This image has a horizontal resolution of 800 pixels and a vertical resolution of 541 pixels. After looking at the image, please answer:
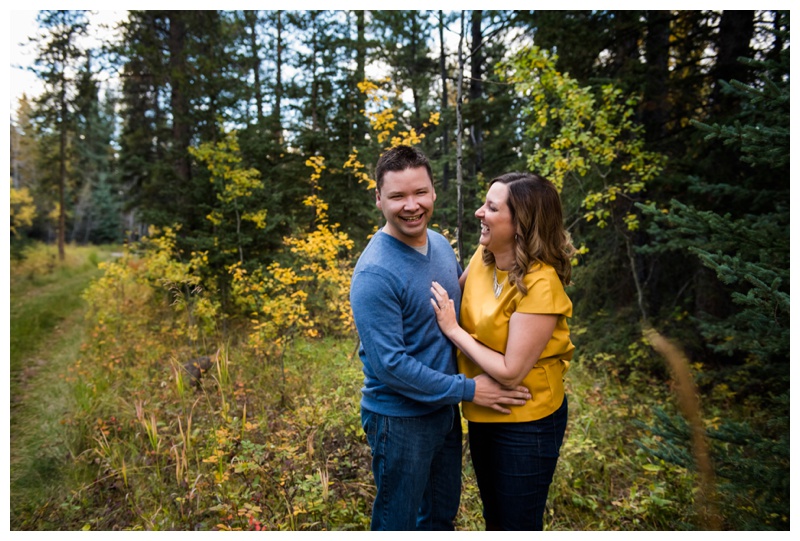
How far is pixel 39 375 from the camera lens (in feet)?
21.0

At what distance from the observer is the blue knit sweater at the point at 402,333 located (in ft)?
5.83

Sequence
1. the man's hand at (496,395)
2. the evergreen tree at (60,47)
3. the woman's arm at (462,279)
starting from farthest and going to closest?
the evergreen tree at (60,47) < the woman's arm at (462,279) < the man's hand at (496,395)

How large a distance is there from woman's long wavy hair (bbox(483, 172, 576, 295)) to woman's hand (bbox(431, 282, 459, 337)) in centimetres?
29

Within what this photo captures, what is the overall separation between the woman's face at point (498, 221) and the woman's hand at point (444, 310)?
311mm

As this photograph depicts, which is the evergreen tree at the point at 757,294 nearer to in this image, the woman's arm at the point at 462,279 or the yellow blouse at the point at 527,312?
the yellow blouse at the point at 527,312

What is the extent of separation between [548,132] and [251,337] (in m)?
4.62

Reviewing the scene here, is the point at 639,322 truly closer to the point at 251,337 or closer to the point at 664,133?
the point at 664,133

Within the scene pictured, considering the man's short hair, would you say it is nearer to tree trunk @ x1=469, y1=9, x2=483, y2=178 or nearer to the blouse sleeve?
the blouse sleeve

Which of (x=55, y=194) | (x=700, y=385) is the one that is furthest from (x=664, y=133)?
(x=55, y=194)

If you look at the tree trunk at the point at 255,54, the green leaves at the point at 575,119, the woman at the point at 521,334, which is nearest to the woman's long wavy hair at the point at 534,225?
the woman at the point at 521,334

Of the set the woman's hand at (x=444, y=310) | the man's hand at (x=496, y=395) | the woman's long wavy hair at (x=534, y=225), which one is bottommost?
the man's hand at (x=496, y=395)

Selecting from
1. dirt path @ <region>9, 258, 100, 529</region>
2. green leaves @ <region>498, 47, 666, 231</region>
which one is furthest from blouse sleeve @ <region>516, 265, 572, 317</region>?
dirt path @ <region>9, 258, 100, 529</region>

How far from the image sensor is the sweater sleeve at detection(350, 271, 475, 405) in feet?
5.79

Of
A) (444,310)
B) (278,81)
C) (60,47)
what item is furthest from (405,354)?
(60,47)
